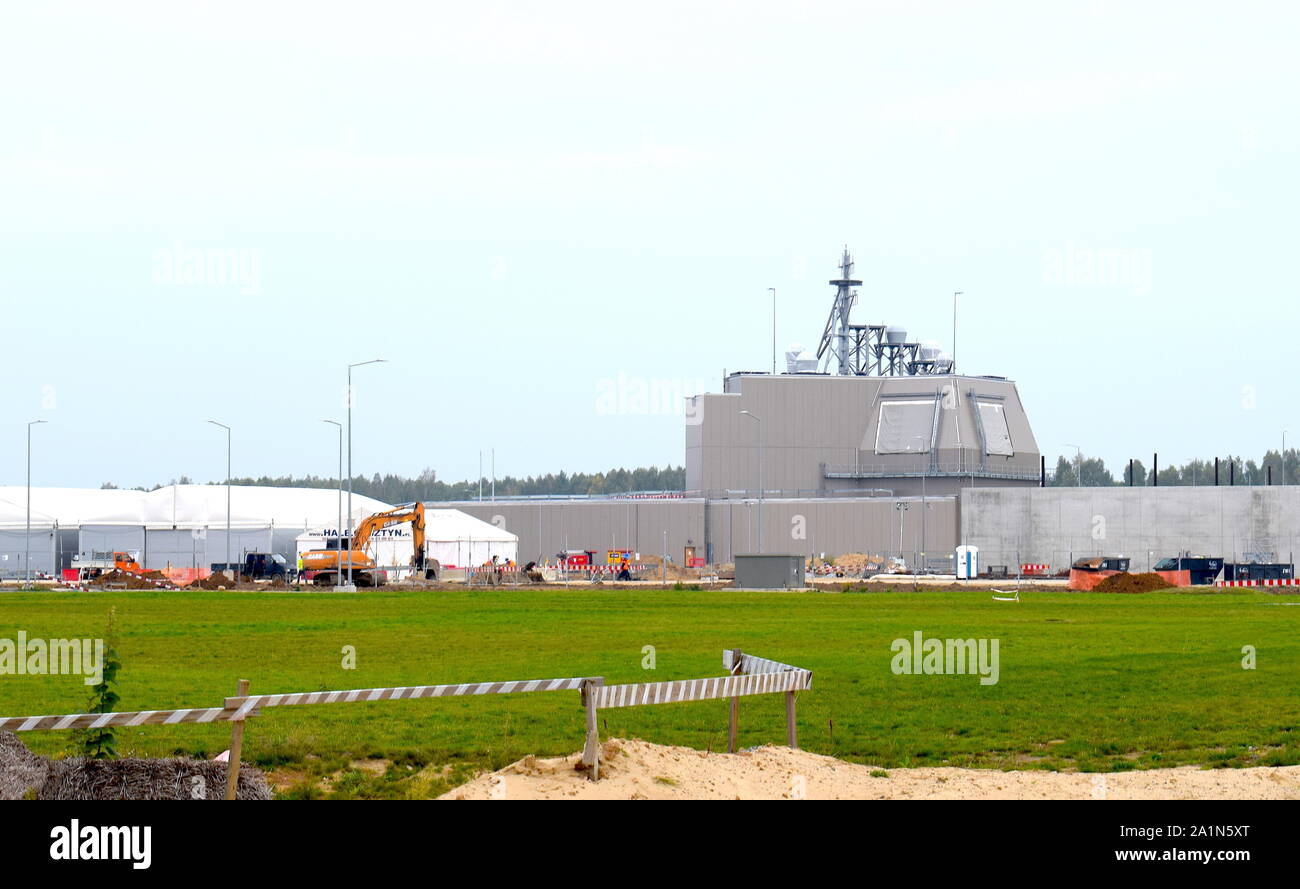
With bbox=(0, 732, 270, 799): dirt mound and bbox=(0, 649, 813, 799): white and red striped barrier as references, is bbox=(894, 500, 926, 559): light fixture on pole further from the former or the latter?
bbox=(0, 732, 270, 799): dirt mound

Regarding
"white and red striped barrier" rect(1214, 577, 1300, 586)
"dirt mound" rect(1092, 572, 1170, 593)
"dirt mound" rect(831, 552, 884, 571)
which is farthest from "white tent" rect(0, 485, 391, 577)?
"white and red striped barrier" rect(1214, 577, 1300, 586)

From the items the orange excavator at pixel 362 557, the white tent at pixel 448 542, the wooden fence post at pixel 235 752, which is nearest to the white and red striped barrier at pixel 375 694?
the wooden fence post at pixel 235 752

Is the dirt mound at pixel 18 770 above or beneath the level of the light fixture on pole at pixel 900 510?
beneath

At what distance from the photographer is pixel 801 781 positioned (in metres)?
15.5

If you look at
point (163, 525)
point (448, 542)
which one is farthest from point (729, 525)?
point (163, 525)

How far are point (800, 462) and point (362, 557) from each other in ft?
143

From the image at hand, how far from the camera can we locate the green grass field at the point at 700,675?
62.6ft

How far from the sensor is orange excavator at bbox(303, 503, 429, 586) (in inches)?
3386

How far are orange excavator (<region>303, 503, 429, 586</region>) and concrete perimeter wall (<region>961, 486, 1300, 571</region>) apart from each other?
40327 mm

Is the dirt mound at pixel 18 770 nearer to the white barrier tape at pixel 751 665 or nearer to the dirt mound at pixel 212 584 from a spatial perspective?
the white barrier tape at pixel 751 665

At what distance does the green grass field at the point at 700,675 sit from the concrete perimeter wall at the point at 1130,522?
162 feet
